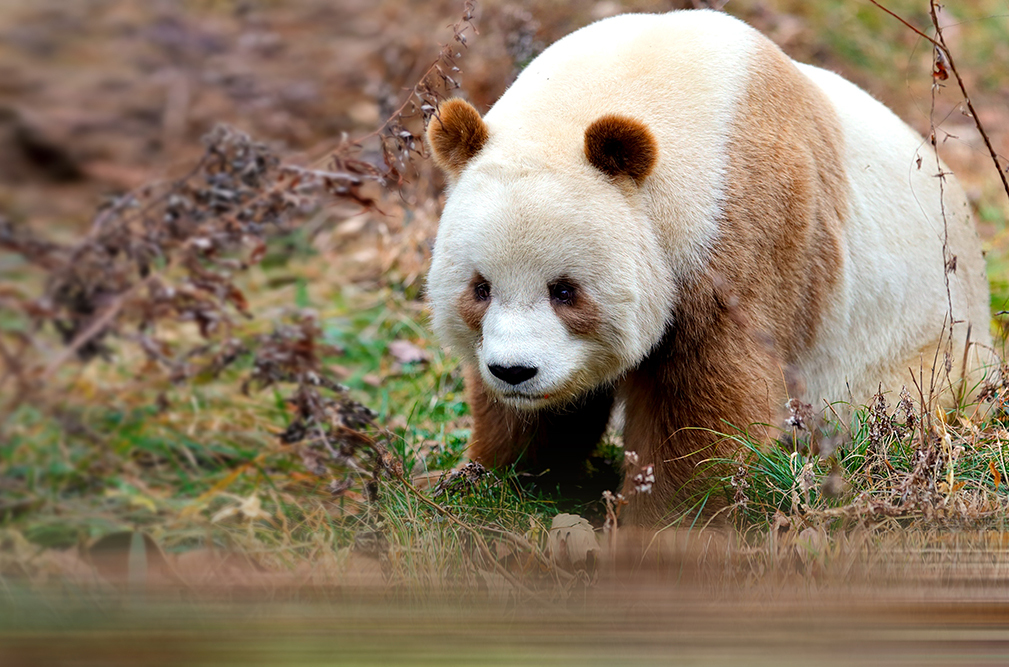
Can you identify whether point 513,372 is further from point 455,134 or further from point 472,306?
point 455,134

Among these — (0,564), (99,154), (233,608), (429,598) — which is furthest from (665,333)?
(99,154)

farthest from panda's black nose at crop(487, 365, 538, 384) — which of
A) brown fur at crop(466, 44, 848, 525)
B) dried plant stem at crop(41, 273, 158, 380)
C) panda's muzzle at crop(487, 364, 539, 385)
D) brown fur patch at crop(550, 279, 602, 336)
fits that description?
dried plant stem at crop(41, 273, 158, 380)

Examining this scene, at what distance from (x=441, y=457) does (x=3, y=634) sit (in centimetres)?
250

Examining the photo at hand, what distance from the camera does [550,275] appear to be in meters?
3.13

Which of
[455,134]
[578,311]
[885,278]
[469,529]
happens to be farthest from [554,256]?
[885,278]

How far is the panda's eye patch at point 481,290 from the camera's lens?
3260 millimetres

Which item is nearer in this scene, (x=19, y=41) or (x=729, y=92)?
(x=729, y=92)

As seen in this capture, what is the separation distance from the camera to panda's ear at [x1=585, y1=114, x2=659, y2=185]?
3074 mm

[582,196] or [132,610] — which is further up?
[582,196]

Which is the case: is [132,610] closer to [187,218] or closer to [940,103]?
[187,218]

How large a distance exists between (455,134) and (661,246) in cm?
80

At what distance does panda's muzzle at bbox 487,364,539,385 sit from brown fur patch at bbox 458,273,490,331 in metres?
0.21

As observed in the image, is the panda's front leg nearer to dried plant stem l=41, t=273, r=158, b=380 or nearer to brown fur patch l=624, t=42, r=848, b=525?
brown fur patch l=624, t=42, r=848, b=525

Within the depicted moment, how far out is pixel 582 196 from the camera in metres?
3.15
